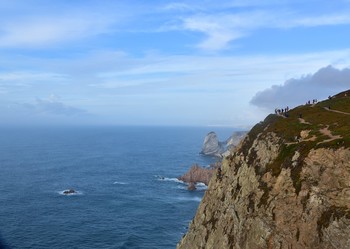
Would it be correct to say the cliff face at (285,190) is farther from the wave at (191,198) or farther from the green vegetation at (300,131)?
the wave at (191,198)

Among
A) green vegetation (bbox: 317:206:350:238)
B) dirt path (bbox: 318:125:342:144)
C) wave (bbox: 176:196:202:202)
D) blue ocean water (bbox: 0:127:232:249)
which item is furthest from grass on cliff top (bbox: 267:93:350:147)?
wave (bbox: 176:196:202:202)

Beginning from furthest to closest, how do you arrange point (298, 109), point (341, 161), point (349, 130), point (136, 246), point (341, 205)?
point (136, 246)
point (298, 109)
point (349, 130)
point (341, 161)
point (341, 205)

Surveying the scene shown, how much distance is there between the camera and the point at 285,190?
168 ft

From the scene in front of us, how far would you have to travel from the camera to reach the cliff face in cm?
4541

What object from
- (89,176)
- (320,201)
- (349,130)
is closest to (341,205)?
(320,201)

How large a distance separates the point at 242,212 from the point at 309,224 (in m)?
12.4

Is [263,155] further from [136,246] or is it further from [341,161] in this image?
[136,246]

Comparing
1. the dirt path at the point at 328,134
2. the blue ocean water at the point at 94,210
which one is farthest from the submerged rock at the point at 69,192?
the dirt path at the point at 328,134

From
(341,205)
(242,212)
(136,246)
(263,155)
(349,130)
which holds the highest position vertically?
(349,130)

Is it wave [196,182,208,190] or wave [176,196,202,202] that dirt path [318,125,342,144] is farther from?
wave [196,182,208,190]

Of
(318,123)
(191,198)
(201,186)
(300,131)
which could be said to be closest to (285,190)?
(300,131)

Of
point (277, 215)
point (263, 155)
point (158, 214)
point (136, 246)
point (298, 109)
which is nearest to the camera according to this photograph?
point (277, 215)

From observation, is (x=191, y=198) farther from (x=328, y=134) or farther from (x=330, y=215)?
(x=330, y=215)

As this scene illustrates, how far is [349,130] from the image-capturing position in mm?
53688
